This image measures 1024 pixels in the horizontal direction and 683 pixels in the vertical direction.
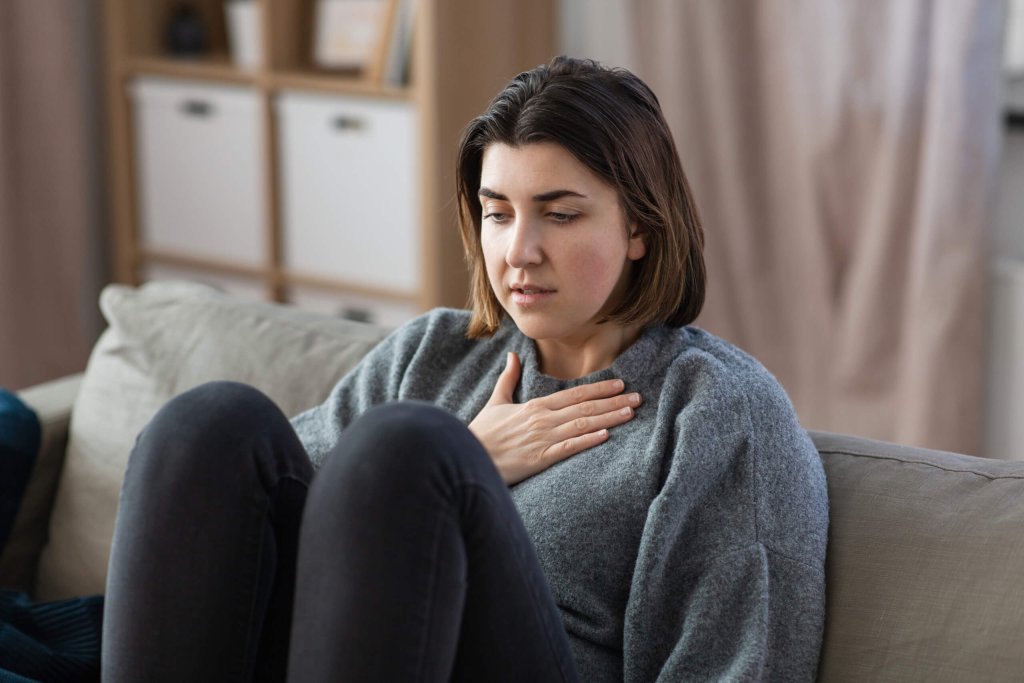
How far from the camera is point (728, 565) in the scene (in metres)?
1.21

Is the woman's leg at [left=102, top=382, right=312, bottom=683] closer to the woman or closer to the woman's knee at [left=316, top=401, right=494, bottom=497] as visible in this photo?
the woman

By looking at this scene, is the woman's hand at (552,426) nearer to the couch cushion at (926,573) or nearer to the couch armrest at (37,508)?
the couch cushion at (926,573)

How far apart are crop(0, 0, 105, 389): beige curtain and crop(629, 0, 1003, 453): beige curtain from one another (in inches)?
60.3

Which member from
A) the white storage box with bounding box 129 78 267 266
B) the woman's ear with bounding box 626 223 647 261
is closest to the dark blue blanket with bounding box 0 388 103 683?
the woman's ear with bounding box 626 223 647 261

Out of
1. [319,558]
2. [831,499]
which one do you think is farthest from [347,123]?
[319,558]

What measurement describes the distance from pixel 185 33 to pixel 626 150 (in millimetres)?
2331

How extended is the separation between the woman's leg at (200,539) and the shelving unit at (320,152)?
1.56 m

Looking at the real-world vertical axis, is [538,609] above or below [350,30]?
below

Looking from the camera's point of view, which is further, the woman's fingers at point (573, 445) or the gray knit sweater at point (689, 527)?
the woman's fingers at point (573, 445)

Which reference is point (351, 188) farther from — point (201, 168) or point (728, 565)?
point (728, 565)

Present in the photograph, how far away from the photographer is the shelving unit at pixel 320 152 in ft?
9.32

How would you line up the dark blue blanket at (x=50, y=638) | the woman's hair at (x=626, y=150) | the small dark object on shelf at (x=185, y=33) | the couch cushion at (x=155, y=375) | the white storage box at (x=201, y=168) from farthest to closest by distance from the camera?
the small dark object on shelf at (x=185, y=33) < the white storage box at (x=201, y=168) < the couch cushion at (x=155, y=375) < the dark blue blanket at (x=50, y=638) < the woman's hair at (x=626, y=150)

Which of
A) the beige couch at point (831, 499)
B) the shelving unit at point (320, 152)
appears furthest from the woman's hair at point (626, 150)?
the shelving unit at point (320, 152)

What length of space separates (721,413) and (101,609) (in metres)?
0.80
